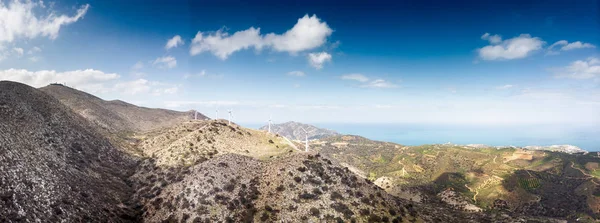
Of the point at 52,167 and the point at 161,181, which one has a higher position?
the point at 52,167

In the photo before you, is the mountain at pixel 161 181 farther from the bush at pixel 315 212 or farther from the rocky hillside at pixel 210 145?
the rocky hillside at pixel 210 145

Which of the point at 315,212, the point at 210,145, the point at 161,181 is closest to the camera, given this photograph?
the point at 315,212

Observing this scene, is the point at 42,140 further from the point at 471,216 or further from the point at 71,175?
the point at 471,216

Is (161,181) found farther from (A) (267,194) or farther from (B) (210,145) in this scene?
(A) (267,194)

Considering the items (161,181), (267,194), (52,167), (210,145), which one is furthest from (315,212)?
(52,167)

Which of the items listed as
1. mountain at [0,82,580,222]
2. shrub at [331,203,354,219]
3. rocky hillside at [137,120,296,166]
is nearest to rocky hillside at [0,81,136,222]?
mountain at [0,82,580,222]

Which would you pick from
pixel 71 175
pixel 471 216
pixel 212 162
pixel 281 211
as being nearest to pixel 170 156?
pixel 212 162

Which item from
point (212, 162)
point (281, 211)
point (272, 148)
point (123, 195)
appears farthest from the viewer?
point (272, 148)

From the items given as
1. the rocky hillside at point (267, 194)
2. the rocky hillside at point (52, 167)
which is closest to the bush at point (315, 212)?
the rocky hillside at point (267, 194)
